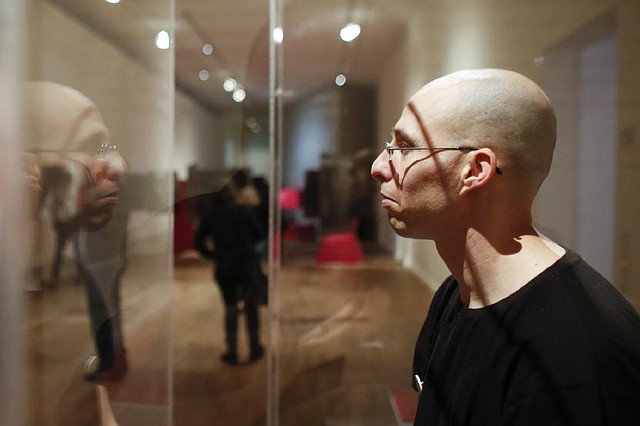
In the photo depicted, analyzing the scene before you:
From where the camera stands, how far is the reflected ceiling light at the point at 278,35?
1493 mm

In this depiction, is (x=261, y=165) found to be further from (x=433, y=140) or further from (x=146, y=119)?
(x=433, y=140)

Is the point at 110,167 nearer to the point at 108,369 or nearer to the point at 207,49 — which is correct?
the point at 108,369

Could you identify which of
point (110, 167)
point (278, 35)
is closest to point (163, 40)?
point (278, 35)

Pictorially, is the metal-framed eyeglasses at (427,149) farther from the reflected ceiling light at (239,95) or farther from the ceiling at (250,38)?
the reflected ceiling light at (239,95)

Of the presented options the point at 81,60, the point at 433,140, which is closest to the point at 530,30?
the point at 433,140

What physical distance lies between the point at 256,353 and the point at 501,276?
1313mm

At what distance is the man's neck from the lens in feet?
2.39

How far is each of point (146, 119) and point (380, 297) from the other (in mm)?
863

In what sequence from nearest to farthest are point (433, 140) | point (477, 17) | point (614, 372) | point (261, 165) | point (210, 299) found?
point (614, 372) → point (433, 140) → point (477, 17) → point (261, 165) → point (210, 299)

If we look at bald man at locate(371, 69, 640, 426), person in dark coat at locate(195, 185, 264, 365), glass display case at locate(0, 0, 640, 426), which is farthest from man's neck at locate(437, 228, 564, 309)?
person in dark coat at locate(195, 185, 264, 365)

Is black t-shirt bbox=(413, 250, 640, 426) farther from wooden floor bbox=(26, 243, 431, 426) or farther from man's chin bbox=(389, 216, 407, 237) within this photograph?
wooden floor bbox=(26, 243, 431, 426)

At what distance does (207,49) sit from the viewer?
1.64 meters

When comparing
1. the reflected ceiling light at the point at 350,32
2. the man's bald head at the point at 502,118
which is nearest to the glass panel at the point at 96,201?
the reflected ceiling light at the point at 350,32

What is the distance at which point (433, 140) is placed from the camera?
0.76 meters
